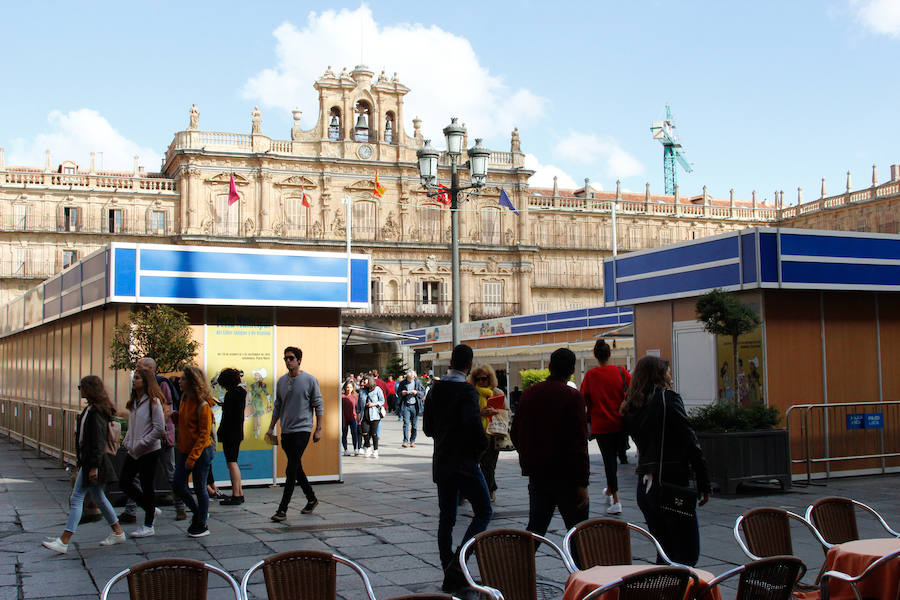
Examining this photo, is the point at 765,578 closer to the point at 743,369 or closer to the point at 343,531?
the point at 343,531

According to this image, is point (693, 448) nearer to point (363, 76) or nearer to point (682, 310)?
point (682, 310)

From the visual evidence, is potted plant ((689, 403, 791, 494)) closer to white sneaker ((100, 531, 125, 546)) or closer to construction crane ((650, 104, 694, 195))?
white sneaker ((100, 531, 125, 546))

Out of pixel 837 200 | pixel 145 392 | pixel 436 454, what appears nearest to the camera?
pixel 436 454

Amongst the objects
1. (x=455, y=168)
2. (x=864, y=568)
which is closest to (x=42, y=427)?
(x=455, y=168)

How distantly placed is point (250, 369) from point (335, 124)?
4334cm

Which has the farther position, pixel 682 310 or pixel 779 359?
pixel 682 310

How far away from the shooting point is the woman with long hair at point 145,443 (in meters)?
7.99

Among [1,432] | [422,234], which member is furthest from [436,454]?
[422,234]

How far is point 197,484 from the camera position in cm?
823

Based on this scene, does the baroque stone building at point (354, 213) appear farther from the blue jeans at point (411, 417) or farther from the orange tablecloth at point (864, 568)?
the orange tablecloth at point (864, 568)

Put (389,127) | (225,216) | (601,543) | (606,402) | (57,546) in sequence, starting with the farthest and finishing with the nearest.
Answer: (389,127) → (225,216) → (606,402) → (57,546) → (601,543)

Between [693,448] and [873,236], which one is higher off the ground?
[873,236]

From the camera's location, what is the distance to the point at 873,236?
40.9ft

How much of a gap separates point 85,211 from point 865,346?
152ft
